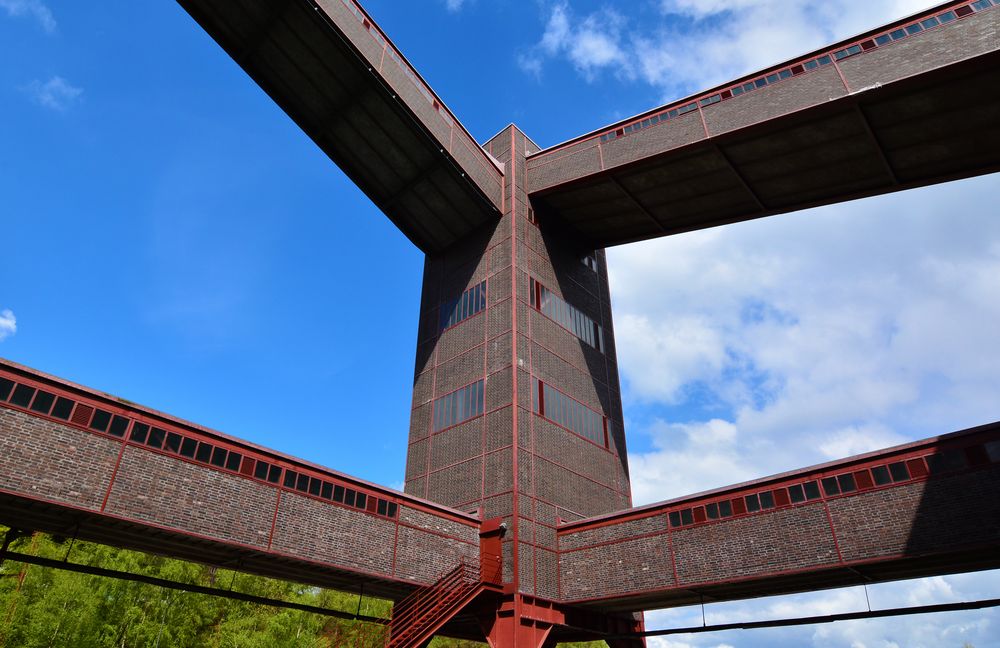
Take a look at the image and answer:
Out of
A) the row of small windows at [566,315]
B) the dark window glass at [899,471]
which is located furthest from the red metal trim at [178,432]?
the dark window glass at [899,471]

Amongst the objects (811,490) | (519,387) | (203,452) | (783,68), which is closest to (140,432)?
(203,452)

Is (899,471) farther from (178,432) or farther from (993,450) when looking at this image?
(178,432)

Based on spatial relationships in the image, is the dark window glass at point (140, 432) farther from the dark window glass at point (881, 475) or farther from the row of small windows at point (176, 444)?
the dark window glass at point (881, 475)

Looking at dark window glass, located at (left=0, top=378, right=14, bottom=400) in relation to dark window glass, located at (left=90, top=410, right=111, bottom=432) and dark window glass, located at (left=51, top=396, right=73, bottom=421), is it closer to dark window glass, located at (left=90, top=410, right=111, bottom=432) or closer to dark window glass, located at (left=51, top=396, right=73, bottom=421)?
dark window glass, located at (left=51, top=396, right=73, bottom=421)

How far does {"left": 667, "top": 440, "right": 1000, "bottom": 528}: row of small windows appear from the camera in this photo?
16.7m

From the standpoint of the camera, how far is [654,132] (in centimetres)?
2766

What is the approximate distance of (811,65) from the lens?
24.8m

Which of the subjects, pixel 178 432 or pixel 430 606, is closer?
pixel 178 432

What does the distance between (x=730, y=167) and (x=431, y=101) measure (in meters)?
13.7

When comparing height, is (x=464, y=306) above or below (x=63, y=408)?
above

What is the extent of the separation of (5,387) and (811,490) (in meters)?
21.9

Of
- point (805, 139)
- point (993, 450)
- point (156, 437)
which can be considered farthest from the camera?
point (805, 139)

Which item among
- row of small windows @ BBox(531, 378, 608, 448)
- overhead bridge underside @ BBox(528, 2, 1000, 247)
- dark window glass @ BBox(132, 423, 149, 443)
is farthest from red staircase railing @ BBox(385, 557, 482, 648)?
overhead bridge underside @ BBox(528, 2, 1000, 247)

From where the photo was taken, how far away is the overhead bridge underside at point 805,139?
22.5m
